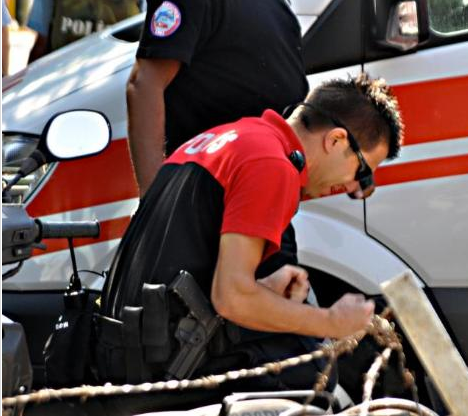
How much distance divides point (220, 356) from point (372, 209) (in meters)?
1.48

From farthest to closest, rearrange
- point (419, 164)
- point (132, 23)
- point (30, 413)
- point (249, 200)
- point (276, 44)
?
point (132, 23)
point (419, 164)
point (276, 44)
point (30, 413)
point (249, 200)

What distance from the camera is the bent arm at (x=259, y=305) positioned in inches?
104

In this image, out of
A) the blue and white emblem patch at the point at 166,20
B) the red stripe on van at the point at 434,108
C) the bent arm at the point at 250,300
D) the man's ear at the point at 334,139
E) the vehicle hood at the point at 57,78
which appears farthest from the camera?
the vehicle hood at the point at 57,78

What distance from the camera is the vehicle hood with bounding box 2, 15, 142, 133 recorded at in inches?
169

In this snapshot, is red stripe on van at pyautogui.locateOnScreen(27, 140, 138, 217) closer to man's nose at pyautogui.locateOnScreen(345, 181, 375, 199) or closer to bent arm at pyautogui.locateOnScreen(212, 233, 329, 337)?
man's nose at pyautogui.locateOnScreen(345, 181, 375, 199)

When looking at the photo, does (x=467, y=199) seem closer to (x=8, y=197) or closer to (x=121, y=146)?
(x=121, y=146)

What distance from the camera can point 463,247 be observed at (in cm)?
425

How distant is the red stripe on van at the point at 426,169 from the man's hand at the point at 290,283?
1453mm

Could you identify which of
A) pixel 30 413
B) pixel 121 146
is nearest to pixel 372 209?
pixel 121 146

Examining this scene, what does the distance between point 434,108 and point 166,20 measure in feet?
3.56

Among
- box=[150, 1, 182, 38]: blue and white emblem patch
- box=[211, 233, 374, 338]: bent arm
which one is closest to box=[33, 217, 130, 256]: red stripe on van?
box=[150, 1, 182, 38]: blue and white emblem patch

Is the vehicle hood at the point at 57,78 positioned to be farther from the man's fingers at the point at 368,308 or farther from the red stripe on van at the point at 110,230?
the man's fingers at the point at 368,308

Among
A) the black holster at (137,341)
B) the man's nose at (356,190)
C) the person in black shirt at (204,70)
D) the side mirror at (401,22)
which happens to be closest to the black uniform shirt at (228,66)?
the person in black shirt at (204,70)

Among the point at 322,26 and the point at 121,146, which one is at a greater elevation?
the point at 322,26
